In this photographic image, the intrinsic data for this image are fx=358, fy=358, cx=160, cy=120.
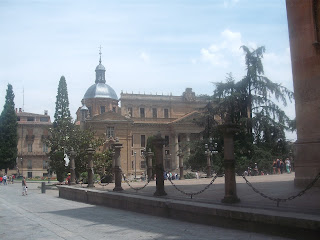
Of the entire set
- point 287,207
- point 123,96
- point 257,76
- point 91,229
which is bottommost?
point 91,229

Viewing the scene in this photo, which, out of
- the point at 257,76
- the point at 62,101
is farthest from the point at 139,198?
the point at 62,101

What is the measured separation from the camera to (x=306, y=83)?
10992mm

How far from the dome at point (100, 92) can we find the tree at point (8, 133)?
47.5ft

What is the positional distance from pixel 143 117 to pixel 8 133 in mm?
24869

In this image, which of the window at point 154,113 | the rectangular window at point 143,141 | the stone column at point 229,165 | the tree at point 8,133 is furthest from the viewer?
the window at point 154,113

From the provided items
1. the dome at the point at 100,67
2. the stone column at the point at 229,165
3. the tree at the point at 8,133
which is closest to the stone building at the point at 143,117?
the dome at the point at 100,67

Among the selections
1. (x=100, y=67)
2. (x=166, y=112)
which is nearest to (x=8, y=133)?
(x=100, y=67)

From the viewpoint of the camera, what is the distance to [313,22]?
1107 centimetres

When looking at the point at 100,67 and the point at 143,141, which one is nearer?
the point at 143,141

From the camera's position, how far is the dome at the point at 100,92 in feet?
232

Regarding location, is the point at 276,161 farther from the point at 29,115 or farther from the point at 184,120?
the point at 29,115

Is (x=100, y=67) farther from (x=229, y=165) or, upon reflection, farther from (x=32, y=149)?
(x=229, y=165)

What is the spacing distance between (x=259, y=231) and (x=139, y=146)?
63.7 metres

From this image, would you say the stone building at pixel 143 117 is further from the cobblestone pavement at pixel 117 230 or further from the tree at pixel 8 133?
the cobblestone pavement at pixel 117 230
